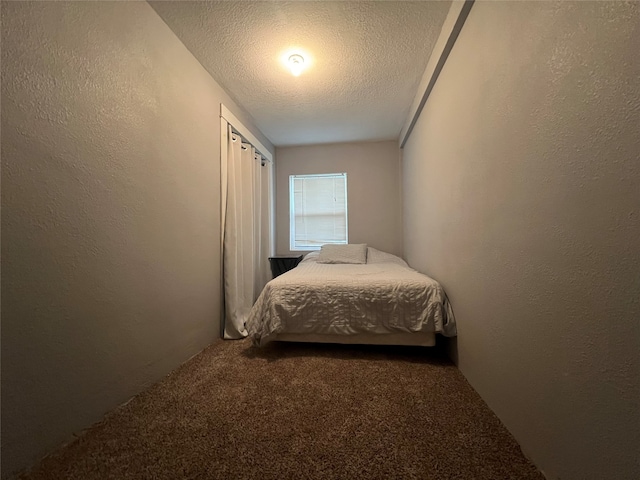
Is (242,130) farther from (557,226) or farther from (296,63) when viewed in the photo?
(557,226)

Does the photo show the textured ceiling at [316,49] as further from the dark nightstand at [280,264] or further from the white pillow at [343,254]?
the dark nightstand at [280,264]

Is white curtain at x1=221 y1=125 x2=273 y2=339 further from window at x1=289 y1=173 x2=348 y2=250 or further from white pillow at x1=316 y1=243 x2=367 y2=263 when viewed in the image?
white pillow at x1=316 y1=243 x2=367 y2=263

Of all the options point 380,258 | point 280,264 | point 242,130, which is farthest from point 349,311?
point 242,130

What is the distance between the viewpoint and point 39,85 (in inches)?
34.8

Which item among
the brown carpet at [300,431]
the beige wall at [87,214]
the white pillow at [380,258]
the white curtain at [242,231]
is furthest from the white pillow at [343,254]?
the beige wall at [87,214]

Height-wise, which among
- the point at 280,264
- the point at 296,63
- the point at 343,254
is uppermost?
the point at 296,63

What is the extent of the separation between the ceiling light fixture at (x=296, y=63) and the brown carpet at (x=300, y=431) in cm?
212

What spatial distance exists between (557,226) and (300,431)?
1171 millimetres

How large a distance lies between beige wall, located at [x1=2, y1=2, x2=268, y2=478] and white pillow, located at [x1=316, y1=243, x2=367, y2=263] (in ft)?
5.68

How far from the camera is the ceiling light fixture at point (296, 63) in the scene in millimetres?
1787

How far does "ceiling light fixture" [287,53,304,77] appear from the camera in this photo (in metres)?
1.79

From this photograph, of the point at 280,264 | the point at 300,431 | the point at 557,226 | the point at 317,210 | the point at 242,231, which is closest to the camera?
the point at 557,226

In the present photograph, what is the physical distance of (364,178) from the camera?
11.7 feet

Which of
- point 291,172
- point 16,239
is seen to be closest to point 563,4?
point 16,239
